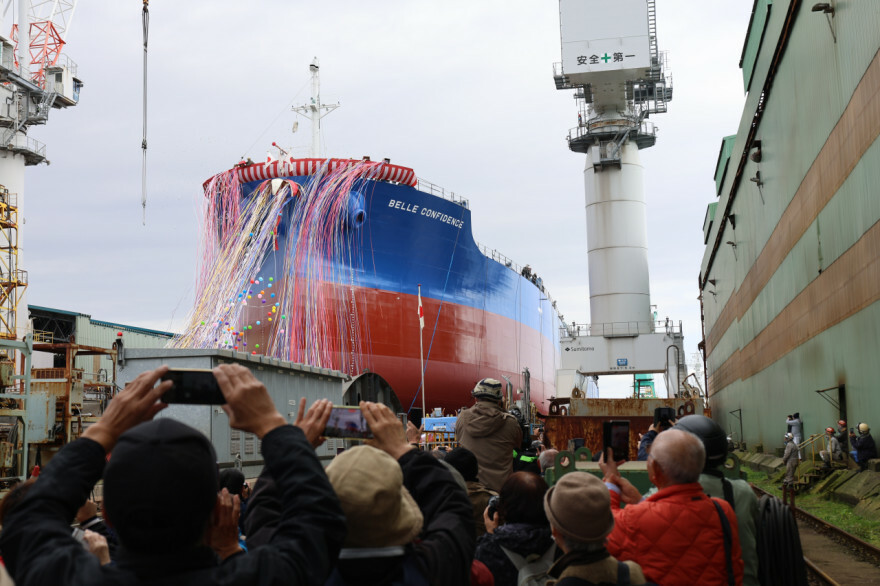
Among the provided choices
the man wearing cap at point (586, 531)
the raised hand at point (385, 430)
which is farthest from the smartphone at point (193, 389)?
the man wearing cap at point (586, 531)

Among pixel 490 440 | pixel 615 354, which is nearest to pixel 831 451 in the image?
pixel 490 440

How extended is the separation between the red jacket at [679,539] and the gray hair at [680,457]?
39 millimetres

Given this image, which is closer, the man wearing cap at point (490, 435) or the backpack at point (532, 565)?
the backpack at point (532, 565)

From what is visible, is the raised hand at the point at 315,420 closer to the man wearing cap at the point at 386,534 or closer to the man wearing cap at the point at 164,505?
the man wearing cap at the point at 386,534

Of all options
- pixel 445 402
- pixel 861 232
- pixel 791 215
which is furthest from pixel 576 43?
pixel 861 232

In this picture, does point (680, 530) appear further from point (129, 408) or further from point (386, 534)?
point (129, 408)

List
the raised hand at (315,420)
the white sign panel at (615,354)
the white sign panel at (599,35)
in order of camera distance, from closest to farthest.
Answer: the raised hand at (315,420), the white sign panel at (599,35), the white sign panel at (615,354)

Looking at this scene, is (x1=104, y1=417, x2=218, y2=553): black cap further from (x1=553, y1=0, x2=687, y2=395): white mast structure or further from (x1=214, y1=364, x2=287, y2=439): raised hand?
(x1=553, y1=0, x2=687, y2=395): white mast structure

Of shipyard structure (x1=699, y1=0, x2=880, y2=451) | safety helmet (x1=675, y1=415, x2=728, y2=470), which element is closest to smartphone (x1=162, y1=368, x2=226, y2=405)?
safety helmet (x1=675, y1=415, x2=728, y2=470)

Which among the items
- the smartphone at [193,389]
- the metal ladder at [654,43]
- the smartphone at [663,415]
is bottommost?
the smartphone at [663,415]

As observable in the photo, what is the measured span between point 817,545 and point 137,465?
30.1 feet

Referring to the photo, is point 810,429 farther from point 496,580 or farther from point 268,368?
point 496,580

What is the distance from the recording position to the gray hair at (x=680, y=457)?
286cm

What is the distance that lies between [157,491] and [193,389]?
1.47ft
